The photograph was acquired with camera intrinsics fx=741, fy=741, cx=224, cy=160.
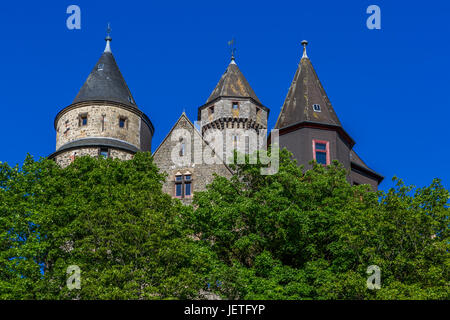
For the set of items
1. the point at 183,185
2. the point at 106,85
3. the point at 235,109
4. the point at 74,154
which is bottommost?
the point at 183,185

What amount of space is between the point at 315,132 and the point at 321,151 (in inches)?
54.4

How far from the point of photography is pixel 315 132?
47.0 meters

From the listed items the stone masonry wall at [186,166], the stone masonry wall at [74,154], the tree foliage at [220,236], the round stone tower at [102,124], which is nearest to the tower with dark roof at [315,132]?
the stone masonry wall at [186,166]

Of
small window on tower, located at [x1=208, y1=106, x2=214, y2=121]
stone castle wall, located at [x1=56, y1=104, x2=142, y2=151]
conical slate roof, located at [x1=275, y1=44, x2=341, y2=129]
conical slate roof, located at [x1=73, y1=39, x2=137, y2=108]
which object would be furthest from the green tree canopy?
small window on tower, located at [x1=208, y1=106, x2=214, y2=121]

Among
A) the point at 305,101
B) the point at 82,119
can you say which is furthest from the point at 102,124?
the point at 305,101

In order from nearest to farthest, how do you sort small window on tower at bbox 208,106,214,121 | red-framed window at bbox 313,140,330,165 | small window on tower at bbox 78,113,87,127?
red-framed window at bbox 313,140,330,165, small window on tower at bbox 78,113,87,127, small window on tower at bbox 208,106,214,121

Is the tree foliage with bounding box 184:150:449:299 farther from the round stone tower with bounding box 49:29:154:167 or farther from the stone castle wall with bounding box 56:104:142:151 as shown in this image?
the stone castle wall with bounding box 56:104:142:151

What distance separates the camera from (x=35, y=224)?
34.7 meters

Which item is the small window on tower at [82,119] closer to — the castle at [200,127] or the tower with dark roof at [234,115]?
the castle at [200,127]

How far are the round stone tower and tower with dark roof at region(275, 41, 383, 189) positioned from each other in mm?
9547

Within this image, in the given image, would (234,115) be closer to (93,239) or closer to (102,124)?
(102,124)

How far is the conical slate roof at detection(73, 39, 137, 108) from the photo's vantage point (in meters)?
49.6

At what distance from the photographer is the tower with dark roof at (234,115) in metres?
52.2
